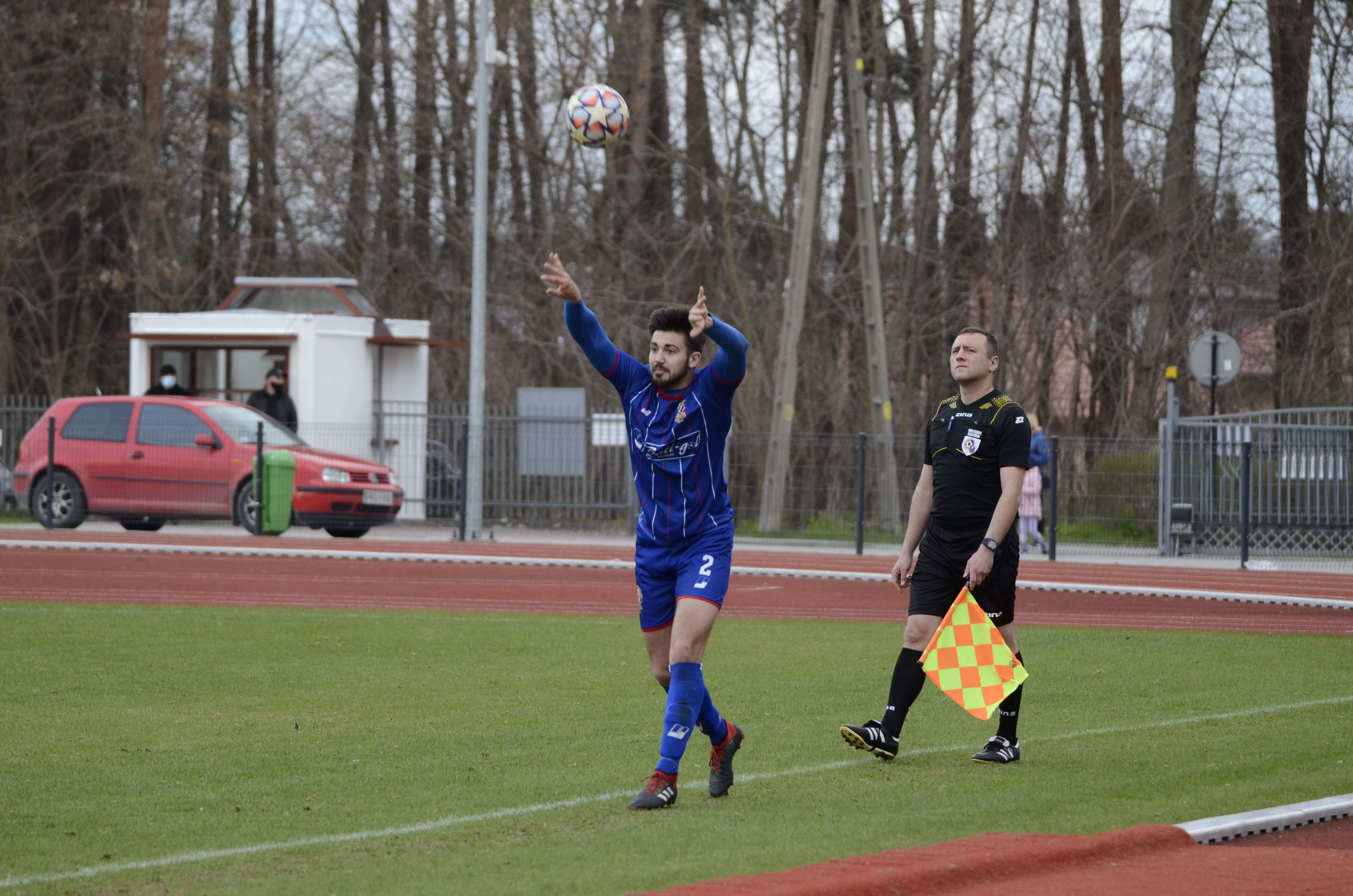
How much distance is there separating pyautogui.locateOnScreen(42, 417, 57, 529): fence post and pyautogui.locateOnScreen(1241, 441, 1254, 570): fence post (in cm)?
1608

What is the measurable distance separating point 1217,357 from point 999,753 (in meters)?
16.2

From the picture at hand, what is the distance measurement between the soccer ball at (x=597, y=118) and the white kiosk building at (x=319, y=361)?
1572 cm

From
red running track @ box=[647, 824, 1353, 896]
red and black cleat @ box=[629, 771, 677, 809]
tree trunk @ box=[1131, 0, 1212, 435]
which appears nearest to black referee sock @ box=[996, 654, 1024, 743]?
red running track @ box=[647, 824, 1353, 896]

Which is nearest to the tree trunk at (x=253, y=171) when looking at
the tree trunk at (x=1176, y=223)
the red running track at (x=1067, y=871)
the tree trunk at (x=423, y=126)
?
the tree trunk at (x=423, y=126)

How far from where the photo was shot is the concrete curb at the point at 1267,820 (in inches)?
235

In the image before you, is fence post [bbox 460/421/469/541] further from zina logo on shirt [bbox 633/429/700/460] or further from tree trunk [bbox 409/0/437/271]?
zina logo on shirt [bbox 633/429/700/460]

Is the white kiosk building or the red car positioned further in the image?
the white kiosk building

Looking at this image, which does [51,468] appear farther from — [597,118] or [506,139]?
[597,118]

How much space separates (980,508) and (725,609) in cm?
775

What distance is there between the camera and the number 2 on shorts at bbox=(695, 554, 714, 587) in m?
6.51

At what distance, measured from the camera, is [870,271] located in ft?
84.6

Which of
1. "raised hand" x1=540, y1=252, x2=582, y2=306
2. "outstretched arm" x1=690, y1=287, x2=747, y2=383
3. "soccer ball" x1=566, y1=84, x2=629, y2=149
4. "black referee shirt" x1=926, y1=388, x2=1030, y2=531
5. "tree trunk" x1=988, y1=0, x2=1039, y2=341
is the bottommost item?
"black referee shirt" x1=926, y1=388, x2=1030, y2=531

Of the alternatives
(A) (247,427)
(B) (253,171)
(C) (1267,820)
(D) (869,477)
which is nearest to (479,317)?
(A) (247,427)

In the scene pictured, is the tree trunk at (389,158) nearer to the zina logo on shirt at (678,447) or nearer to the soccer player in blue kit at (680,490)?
the soccer player in blue kit at (680,490)
